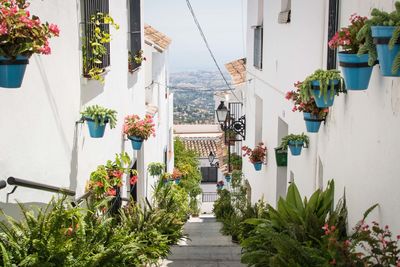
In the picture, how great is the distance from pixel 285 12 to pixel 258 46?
11.5ft

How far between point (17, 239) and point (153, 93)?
13404 mm

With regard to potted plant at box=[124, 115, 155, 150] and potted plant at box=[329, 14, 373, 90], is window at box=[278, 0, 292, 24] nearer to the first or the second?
potted plant at box=[124, 115, 155, 150]

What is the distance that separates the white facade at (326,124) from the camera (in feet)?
13.0

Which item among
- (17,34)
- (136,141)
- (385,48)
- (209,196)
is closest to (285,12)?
(136,141)

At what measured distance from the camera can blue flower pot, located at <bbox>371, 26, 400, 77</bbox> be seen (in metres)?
3.19

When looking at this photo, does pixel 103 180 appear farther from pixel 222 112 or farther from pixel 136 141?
pixel 222 112

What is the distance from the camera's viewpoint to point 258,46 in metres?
13.1

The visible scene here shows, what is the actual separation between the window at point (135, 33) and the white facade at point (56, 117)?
7.15 feet

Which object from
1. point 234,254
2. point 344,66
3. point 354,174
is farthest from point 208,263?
point 344,66

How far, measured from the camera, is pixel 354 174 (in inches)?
196

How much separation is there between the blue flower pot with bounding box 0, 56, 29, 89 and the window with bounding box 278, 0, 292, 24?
6.65 meters

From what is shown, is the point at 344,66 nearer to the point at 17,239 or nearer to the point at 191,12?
the point at 17,239

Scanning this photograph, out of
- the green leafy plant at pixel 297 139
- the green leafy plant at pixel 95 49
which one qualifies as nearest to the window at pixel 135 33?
the green leafy plant at pixel 95 49

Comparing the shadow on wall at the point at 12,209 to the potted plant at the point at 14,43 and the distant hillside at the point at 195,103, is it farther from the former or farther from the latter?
the distant hillside at the point at 195,103
